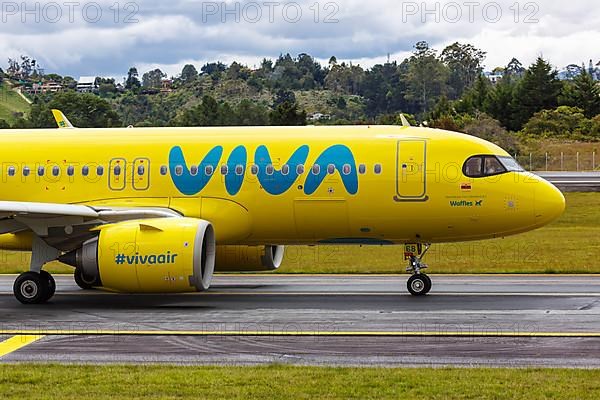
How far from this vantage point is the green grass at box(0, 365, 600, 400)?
1205 cm

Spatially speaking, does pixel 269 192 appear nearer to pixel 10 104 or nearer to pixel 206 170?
pixel 206 170

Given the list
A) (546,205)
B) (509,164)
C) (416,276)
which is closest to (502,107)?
(509,164)

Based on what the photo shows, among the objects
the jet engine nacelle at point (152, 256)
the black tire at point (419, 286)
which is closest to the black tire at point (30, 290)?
the jet engine nacelle at point (152, 256)

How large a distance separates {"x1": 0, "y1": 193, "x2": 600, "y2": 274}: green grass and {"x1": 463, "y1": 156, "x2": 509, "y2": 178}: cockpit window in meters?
6.97

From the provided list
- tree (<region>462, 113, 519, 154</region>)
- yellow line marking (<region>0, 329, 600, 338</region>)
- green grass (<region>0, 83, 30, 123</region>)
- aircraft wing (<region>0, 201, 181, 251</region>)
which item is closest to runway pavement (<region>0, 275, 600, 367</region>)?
yellow line marking (<region>0, 329, 600, 338</region>)

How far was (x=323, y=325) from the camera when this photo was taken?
17938mm

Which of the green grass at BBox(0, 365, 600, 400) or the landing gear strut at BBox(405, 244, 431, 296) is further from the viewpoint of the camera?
the landing gear strut at BBox(405, 244, 431, 296)

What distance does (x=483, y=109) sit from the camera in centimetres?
9881

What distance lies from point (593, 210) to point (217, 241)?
30477 millimetres

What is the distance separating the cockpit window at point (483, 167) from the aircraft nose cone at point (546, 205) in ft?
2.79

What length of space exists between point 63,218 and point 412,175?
7.02m

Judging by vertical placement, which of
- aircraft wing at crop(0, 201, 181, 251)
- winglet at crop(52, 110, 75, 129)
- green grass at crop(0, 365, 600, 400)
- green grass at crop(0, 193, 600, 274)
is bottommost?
green grass at crop(0, 193, 600, 274)

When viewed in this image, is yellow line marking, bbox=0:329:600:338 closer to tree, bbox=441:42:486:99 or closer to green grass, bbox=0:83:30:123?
green grass, bbox=0:83:30:123

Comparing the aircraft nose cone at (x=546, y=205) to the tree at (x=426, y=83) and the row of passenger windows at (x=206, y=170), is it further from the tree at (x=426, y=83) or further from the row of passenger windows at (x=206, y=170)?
the tree at (x=426, y=83)
